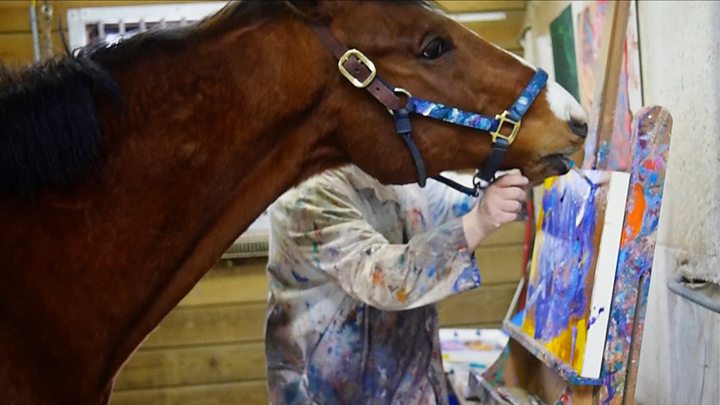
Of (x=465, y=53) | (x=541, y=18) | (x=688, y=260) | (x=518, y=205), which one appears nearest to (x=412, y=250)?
(x=518, y=205)

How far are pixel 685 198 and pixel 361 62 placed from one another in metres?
0.71

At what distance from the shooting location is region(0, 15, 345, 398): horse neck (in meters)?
0.90

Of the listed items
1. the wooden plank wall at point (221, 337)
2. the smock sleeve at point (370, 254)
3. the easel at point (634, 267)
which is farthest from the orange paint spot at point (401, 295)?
the wooden plank wall at point (221, 337)

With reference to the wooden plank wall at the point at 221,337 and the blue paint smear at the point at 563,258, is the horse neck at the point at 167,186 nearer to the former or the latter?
the blue paint smear at the point at 563,258

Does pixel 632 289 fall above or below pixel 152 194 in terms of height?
below

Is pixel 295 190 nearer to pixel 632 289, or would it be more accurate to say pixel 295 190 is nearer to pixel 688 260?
pixel 632 289

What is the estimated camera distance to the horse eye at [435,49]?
39.6 inches

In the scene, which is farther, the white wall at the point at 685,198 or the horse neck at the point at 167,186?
the white wall at the point at 685,198

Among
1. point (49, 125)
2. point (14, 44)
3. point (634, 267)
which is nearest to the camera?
point (49, 125)

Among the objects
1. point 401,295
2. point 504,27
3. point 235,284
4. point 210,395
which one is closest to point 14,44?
point 235,284

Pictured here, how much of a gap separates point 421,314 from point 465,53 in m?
0.50

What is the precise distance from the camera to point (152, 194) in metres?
0.94

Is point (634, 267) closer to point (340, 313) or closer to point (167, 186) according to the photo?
point (340, 313)

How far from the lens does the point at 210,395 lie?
9.15 ft
